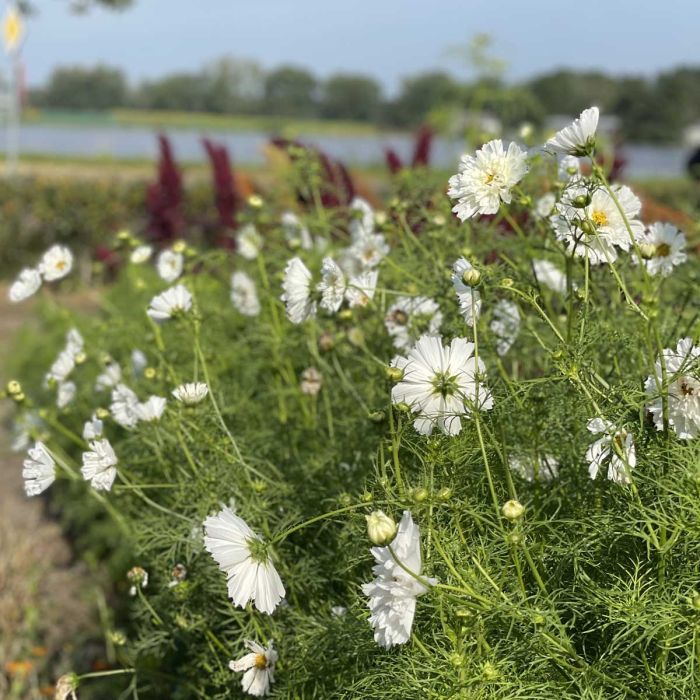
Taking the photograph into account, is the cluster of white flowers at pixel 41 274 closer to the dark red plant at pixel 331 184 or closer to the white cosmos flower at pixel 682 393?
the dark red plant at pixel 331 184

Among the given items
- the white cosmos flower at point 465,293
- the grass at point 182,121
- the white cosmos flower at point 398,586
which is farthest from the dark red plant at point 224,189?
the grass at point 182,121

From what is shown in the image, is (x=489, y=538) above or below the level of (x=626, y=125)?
above

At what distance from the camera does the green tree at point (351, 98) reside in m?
55.1

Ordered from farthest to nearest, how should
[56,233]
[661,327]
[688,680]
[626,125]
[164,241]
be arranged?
1. [626,125]
2. [56,233]
3. [164,241]
4. [661,327]
5. [688,680]

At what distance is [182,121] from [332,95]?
12.0 meters

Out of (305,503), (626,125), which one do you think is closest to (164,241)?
(305,503)

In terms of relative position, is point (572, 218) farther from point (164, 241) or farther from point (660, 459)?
point (164, 241)

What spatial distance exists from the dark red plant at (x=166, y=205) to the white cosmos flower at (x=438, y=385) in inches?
188

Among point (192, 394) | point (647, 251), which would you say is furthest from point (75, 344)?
point (647, 251)

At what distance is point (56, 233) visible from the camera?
430 inches

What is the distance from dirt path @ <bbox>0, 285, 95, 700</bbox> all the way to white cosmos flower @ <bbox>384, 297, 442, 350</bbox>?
1383mm

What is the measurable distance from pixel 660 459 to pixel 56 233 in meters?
10.4

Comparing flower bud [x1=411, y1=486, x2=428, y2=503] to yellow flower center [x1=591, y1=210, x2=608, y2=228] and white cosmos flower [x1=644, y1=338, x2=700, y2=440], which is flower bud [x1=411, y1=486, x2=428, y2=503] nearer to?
white cosmos flower [x1=644, y1=338, x2=700, y2=440]

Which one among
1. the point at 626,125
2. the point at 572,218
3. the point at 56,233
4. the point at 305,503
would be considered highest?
the point at 572,218
